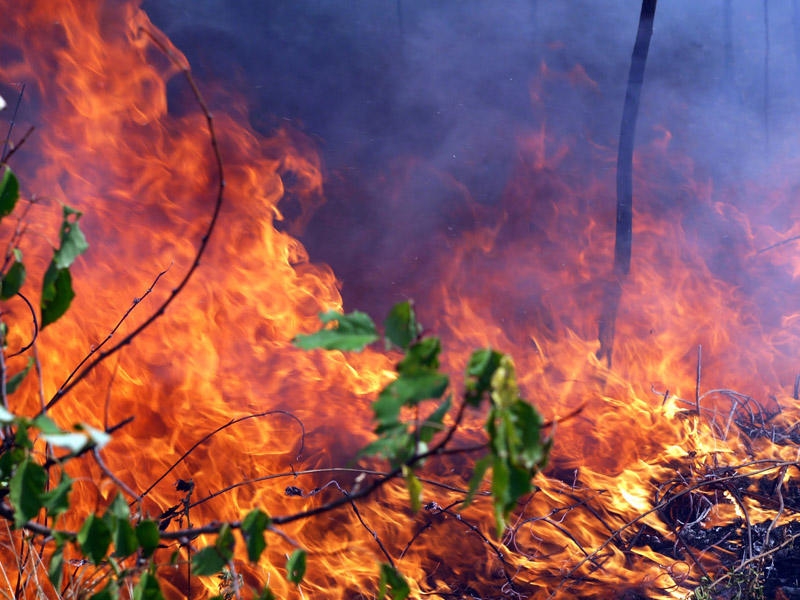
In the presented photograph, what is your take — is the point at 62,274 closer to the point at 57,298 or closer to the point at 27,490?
the point at 57,298

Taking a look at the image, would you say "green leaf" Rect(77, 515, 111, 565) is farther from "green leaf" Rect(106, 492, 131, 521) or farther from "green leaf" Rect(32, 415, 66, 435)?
"green leaf" Rect(32, 415, 66, 435)

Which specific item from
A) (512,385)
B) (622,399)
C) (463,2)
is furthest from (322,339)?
(463,2)

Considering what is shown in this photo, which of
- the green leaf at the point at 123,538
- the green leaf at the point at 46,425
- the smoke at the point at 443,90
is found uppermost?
the green leaf at the point at 46,425

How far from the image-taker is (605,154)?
5.07m

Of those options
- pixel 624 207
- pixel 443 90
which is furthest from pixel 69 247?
pixel 624 207

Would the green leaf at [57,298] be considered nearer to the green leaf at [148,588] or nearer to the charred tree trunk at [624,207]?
the green leaf at [148,588]

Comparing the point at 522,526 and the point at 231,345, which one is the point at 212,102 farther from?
the point at 522,526

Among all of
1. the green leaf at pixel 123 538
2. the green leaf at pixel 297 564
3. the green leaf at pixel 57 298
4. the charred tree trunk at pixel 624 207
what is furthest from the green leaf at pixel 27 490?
the charred tree trunk at pixel 624 207

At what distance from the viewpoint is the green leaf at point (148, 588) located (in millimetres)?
944

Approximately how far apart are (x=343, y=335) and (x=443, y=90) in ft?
13.7

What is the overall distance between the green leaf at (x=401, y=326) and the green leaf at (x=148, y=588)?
→ 0.50m

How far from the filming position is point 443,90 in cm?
471

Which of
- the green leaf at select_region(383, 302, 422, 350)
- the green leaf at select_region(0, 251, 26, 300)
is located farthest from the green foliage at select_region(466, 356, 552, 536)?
the green leaf at select_region(0, 251, 26, 300)

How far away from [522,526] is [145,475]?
1.79m
